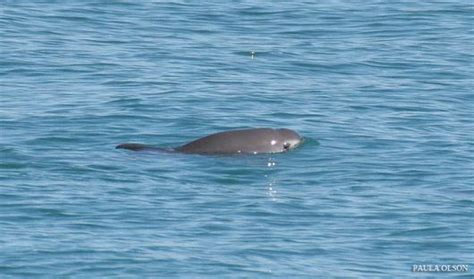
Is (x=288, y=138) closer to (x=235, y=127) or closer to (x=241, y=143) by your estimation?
(x=241, y=143)

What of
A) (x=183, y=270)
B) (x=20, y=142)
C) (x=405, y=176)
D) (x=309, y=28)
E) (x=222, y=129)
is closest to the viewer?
(x=183, y=270)

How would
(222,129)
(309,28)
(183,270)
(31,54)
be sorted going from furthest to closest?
(309,28) → (31,54) → (222,129) → (183,270)

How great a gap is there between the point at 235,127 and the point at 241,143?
2029 mm

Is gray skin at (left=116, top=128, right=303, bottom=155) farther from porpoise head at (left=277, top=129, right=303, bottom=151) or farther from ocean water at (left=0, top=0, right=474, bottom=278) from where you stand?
ocean water at (left=0, top=0, right=474, bottom=278)

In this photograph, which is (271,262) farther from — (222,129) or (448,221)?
(222,129)

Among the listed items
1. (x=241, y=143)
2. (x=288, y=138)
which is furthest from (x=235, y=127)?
(x=241, y=143)

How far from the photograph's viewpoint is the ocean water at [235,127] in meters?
17.4

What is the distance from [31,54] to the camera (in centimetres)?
3062

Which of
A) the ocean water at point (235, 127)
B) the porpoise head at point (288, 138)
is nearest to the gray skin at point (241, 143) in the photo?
the porpoise head at point (288, 138)

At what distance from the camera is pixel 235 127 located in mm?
24625

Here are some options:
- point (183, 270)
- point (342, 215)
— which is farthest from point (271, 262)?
point (342, 215)

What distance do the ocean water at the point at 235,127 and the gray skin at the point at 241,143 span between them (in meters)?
0.19

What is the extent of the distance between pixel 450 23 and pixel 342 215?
55.6 ft

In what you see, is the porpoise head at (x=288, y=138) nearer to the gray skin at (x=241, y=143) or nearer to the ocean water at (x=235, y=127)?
the gray skin at (x=241, y=143)
